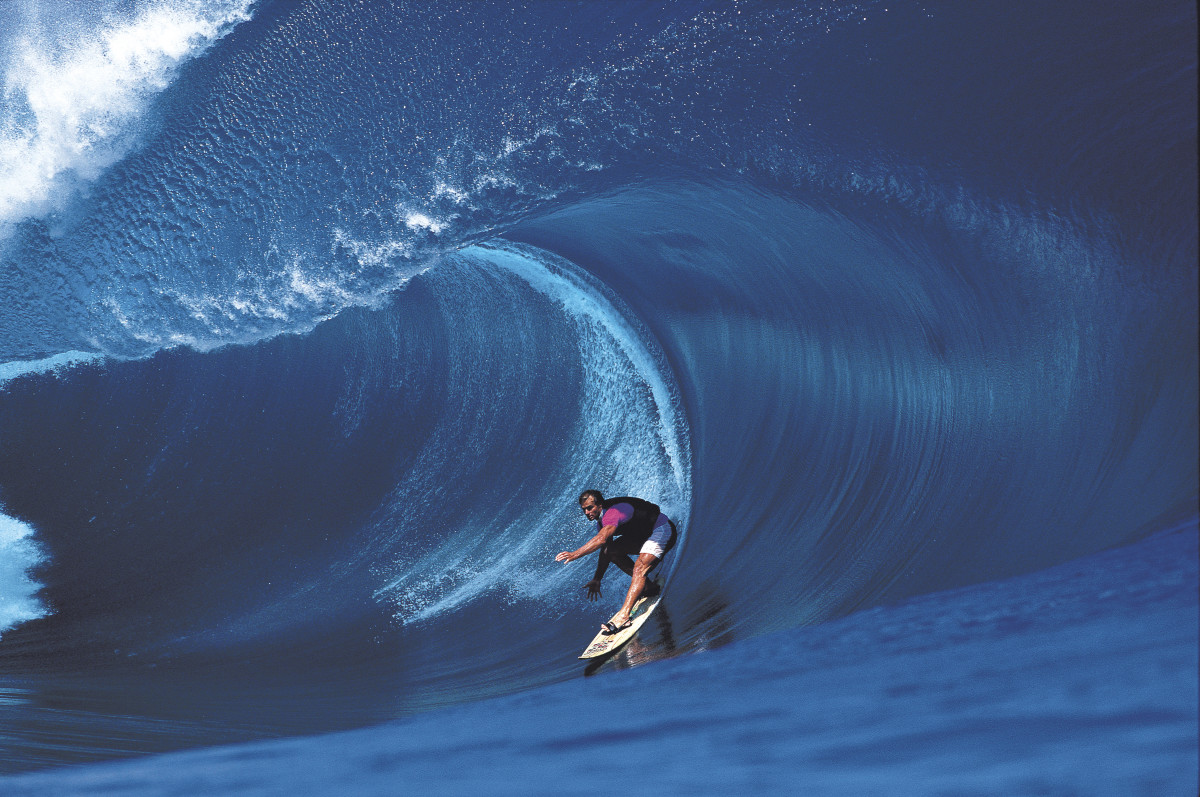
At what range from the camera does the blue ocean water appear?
389 cm

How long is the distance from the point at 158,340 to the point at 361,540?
2610 mm

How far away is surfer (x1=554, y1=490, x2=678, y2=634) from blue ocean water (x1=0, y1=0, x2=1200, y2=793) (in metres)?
0.27

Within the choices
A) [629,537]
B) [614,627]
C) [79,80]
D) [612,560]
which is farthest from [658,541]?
[79,80]

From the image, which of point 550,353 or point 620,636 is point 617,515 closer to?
point 620,636

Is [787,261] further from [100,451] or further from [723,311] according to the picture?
[100,451]

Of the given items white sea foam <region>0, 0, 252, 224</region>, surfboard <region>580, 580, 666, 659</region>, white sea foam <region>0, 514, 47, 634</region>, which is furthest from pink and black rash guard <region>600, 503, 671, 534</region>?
white sea foam <region>0, 514, 47, 634</region>

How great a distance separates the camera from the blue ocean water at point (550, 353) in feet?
12.8

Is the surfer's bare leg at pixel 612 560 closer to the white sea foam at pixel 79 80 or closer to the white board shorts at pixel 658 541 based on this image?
the white board shorts at pixel 658 541

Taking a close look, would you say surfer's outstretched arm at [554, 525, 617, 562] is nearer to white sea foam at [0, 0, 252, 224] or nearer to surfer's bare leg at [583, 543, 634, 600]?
surfer's bare leg at [583, 543, 634, 600]

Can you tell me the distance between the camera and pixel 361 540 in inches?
264

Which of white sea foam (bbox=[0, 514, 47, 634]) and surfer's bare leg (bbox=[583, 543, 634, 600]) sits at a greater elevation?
white sea foam (bbox=[0, 514, 47, 634])

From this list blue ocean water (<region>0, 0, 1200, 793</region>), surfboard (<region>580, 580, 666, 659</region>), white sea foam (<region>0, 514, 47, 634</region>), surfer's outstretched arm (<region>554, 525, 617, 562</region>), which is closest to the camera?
blue ocean water (<region>0, 0, 1200, 793</region>)

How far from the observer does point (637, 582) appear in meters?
4.79

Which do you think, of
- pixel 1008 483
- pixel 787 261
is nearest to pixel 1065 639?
pixel 1008 483
